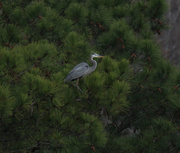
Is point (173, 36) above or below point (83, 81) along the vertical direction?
below

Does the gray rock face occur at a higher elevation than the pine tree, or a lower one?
lower

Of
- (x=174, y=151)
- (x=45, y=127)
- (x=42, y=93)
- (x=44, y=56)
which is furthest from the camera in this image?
(x=174, y=151)

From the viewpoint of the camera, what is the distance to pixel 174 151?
16.0 feet

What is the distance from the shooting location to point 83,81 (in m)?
3.80

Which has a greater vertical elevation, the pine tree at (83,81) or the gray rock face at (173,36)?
the pine tree at (83,81)

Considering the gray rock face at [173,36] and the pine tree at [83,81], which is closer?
the pine tree at [83,81]

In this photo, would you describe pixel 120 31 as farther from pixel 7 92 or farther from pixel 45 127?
pixel 7 92

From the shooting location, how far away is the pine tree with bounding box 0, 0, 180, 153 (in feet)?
11.5

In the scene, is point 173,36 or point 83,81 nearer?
point 83,81

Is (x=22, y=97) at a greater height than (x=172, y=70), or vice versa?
(x=22, y=97)

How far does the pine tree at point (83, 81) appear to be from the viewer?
3502 mm

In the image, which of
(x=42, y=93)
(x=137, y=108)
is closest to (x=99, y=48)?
(x=137, y=108)

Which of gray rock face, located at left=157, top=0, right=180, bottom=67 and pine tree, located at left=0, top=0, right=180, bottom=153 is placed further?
gray rock face, located at left=157, top=0, right=180, bottom=67

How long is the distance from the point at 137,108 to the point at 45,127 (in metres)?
2.05
